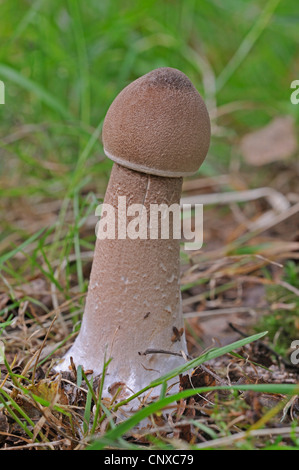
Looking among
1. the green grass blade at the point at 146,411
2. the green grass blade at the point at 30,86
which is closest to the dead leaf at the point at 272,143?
the green grass blade at the point at 30,86

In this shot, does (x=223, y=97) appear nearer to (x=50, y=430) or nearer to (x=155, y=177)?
(x=155, y=177)

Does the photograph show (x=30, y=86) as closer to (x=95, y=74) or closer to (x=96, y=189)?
(x=96, y=189)

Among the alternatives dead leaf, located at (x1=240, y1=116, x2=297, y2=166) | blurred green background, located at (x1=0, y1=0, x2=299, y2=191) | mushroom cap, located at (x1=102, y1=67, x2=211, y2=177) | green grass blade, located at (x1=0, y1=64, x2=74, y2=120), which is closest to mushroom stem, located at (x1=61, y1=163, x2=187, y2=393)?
mushroom cap, located at (x1=102, y1=67, x2=211, y2=177)

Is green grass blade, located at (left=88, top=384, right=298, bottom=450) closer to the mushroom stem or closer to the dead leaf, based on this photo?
the mushroom stem

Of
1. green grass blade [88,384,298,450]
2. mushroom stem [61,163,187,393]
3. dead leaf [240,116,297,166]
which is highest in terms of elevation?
dead leaf [240,116,297,166]

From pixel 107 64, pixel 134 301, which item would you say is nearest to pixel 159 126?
pixel 134 301

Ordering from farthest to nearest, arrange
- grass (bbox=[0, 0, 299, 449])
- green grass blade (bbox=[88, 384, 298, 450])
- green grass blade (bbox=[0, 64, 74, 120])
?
green grass blade (bbox=[0, 64, 74, 120]) < grass (bbox=[0, 0, 299, 449]) < green grass blade (bbox=[88, 384, 298, 450])

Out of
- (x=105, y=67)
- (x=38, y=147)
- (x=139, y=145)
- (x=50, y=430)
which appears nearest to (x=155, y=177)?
(x=139, y=145)
